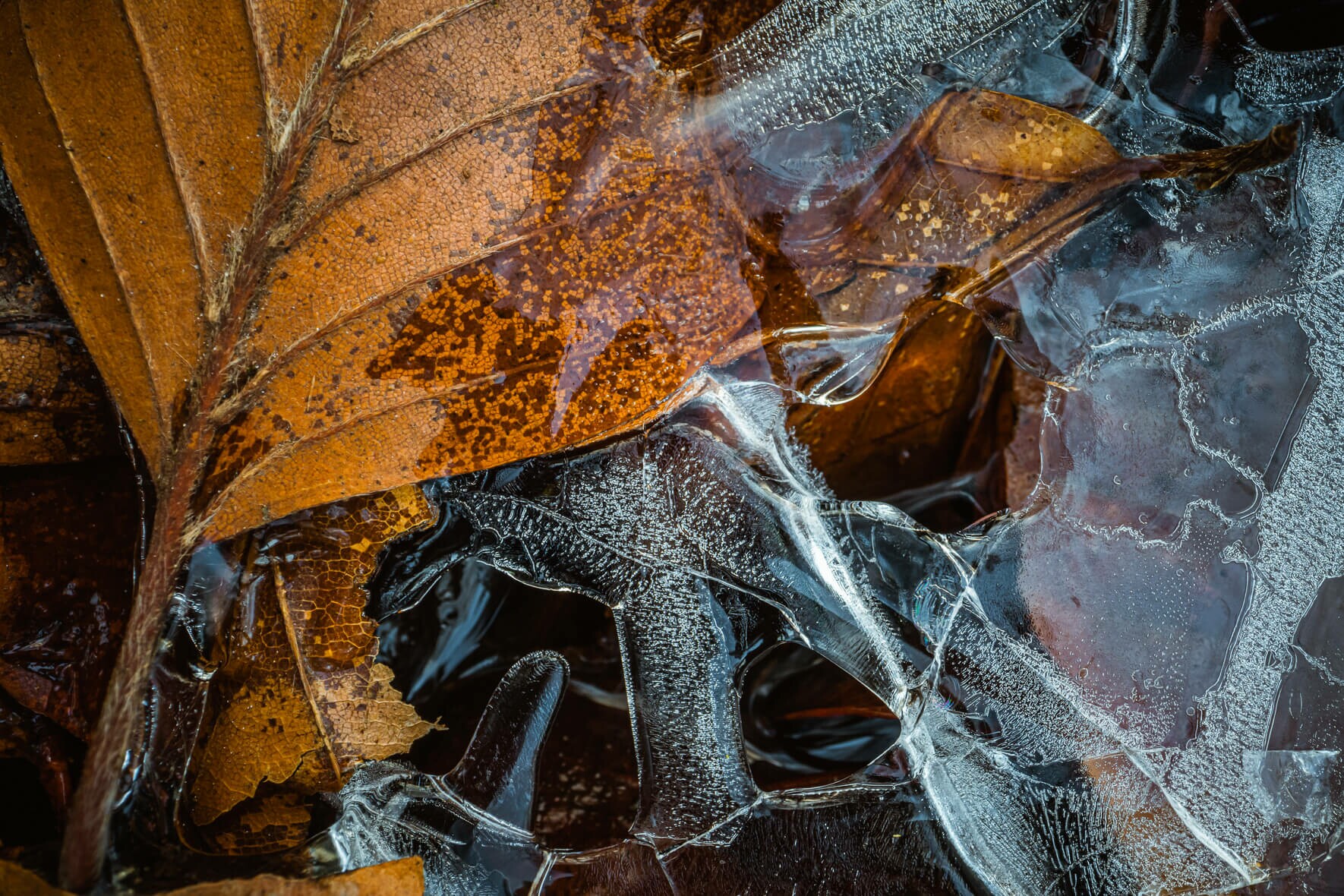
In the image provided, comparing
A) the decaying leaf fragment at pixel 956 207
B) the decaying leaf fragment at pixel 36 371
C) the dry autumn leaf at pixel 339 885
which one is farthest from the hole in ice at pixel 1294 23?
the decaying leaf fragment at pixel 36 371

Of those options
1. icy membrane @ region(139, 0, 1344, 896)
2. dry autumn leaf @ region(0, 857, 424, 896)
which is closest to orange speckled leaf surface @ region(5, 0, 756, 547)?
icy membrane @ region(139, 0, 1344, 896)

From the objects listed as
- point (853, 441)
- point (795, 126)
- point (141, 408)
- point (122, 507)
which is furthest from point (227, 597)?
point (795, 126)

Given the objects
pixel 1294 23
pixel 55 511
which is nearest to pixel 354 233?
pixel 55 511

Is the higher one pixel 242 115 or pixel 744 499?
pixel 242 115

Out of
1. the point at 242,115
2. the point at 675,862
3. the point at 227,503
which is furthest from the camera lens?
the point at 675,862

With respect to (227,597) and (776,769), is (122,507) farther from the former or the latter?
(776,769)

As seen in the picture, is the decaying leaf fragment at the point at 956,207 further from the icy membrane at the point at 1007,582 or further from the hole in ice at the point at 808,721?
the hole in ice at the point at 808,721
